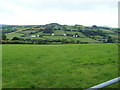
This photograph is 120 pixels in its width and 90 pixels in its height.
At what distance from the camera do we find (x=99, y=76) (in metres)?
10.6

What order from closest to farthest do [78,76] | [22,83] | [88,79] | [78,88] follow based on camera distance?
[78,88], [22,83], [88,79], [78,76]

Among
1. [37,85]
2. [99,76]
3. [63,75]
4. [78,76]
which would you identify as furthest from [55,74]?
[99,76]

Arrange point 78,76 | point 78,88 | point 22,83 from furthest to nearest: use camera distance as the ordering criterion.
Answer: point 78,76 → point 22,83 → point 78,88

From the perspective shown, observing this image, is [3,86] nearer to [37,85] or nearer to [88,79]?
[37,85]

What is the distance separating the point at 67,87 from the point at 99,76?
346cm

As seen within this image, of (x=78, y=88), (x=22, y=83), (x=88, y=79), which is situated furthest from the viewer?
(x=88, y=79)

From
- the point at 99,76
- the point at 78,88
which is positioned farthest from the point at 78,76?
the point at 78,88

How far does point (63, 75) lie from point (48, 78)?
135 centimetres

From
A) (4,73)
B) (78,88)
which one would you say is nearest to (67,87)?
(78,88)

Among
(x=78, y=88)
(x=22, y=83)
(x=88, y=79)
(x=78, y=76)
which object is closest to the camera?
(x=78, y=88)

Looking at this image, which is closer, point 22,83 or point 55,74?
point 22,83

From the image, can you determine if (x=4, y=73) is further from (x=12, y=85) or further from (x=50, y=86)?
(x=50, y=86)

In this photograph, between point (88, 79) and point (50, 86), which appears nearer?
point (50, 86)

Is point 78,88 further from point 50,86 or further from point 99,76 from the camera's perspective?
point 99,76
